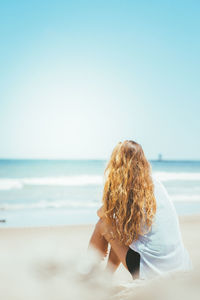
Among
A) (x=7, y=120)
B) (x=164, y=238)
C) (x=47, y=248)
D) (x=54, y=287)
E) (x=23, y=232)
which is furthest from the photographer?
(x=7, y=120)

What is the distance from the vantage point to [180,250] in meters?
2.40

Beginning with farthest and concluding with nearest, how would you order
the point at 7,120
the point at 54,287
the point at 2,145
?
the point at 2,145
the point at 7,120
the point at 54,287

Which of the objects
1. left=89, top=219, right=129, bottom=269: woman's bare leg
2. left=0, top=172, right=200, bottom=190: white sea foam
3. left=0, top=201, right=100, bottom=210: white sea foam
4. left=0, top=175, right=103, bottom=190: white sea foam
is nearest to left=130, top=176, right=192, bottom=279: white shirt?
left=89, top=219, right=129, bottom=269: woman's bare leg

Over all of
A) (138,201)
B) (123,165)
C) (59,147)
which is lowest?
(59,147)

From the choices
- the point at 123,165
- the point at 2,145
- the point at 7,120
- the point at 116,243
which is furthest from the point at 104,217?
the point at 2,145

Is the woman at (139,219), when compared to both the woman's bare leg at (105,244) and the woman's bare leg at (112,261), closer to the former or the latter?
the woman's bare leg at (105,244)

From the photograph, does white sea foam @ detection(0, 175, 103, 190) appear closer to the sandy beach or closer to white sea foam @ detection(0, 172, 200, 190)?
white sea foam @ detection(0, 172, 200, 190)

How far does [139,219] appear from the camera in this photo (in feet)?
7.75

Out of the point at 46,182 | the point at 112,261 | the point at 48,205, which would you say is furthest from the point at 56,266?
the point at 46,182

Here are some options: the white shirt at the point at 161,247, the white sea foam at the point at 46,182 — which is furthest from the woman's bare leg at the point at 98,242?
the white sea foam at the point at 46,182

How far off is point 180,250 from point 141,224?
1.11 ft

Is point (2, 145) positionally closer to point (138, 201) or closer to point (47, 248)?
point (47, 248)

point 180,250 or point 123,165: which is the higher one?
point 123,165

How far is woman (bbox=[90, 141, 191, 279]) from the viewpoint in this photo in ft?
7.71
